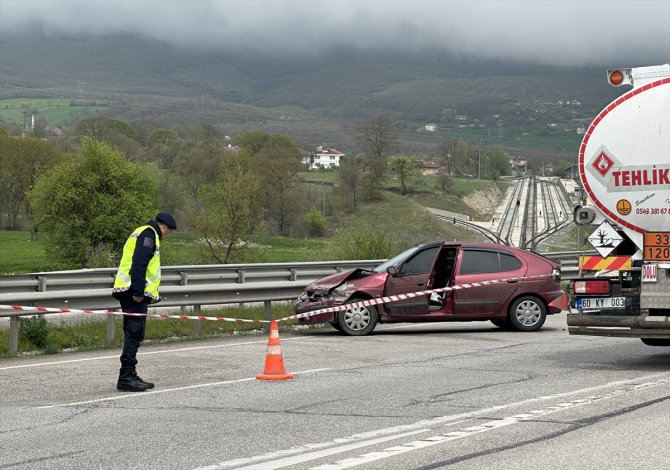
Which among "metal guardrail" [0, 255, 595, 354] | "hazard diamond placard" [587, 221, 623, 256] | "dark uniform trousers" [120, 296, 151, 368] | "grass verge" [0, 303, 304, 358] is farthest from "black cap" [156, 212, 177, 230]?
"hazard diamond placard" [587, 221, 623, 256]

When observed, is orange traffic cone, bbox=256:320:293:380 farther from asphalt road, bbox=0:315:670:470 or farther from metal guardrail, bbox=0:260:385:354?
metal guardrail, bbox=0:260:385:354

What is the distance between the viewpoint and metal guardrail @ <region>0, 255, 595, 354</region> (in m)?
15.1

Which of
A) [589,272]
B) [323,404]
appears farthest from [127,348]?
[589,272]

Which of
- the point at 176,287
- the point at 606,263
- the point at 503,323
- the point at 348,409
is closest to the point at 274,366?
the point at 348,409

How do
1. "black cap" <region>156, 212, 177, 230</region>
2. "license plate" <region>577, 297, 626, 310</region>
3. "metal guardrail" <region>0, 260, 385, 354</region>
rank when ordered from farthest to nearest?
"metal guardrail" <region>0, 260, 385, 354</region>, "license plate" <region>577, 297, 626, 310</region>, "black cap" <region>156, 212, 177, 230</region>

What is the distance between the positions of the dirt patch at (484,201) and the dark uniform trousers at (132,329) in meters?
112

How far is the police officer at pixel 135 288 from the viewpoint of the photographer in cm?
1071

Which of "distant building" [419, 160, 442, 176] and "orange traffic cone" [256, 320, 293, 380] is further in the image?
"distant building" [419, 160, 442, 176]

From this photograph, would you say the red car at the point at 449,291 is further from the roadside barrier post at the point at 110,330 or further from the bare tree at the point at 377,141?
the bare tree at the point at 377,141

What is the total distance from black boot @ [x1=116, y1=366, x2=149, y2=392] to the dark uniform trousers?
65 millimetres

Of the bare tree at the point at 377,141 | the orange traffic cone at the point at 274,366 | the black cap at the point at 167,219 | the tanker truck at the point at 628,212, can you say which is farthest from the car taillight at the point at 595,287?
the bare tree at the point at 377,141

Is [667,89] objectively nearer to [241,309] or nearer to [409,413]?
[409,413]

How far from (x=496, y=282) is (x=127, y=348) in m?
8.22

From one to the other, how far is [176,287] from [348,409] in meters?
8.14
